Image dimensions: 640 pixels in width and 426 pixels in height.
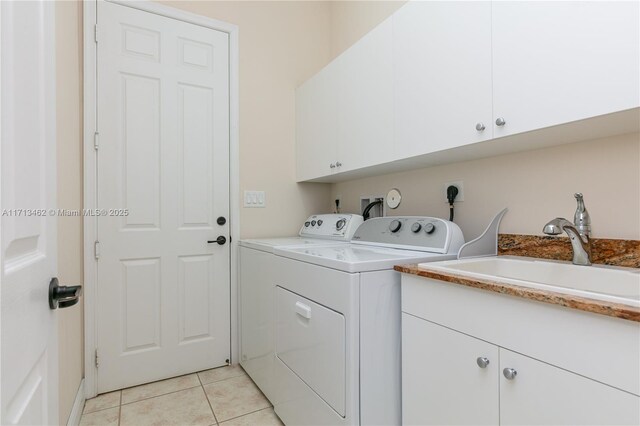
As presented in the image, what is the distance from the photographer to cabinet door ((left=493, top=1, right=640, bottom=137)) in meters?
0.90

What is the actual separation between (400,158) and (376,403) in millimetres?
1051

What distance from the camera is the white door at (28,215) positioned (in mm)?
513

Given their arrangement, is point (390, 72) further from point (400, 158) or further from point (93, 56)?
point (93, 56)

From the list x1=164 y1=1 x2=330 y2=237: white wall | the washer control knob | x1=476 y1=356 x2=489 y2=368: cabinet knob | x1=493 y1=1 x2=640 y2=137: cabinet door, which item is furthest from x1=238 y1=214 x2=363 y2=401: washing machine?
x1=493 y1=1 x2=640 y2=137: cabinet door

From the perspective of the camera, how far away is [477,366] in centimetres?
100

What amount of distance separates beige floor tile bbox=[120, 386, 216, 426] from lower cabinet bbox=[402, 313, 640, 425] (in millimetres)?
1146

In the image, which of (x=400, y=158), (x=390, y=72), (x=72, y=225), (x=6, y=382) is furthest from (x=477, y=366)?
(x=72, y=225)

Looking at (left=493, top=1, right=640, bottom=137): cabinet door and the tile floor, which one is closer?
(left=493, top=1, right=640, bottom=137): cabinet door

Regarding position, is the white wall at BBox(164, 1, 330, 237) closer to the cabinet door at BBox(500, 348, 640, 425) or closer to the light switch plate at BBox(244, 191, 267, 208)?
the light switch plate at BBox(244, 191, 267, 208)

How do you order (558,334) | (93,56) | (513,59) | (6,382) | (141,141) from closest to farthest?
(6,382) < (558,334) < (513,59) < (93,56) < (141,141)

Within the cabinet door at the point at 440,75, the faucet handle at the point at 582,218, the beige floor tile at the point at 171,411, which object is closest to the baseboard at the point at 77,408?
the beige floor tile at the point at 171,411

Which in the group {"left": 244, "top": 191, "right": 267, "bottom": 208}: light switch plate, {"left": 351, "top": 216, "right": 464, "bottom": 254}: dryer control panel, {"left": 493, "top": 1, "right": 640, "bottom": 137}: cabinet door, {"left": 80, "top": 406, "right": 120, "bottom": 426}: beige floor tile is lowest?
{"left": 80, "top": 406, "right": 120, "bottom": 426}: beige floor tile

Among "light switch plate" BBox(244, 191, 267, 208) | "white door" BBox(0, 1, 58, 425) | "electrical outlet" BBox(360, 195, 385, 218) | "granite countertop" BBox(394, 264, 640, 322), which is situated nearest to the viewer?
"white door" BBox(0, 1, 58, 425)

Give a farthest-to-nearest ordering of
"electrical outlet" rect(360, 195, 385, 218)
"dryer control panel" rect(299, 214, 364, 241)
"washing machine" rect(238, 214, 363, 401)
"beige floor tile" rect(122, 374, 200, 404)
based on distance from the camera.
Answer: "electrical outlet" rect(360, 195, 385, 218) → "dryer control panel" rect(299, 214, 364, 241) → "beige floor tile" rect(122, 374, 200, 404) → "washing machine" rect(238, 214, 363, 401)
